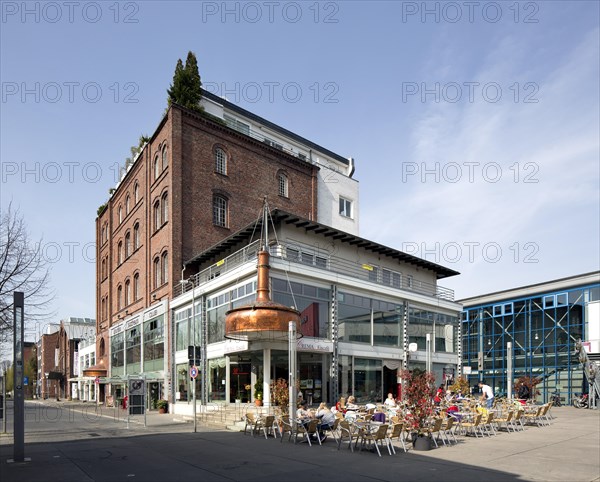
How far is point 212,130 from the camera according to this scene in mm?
37969

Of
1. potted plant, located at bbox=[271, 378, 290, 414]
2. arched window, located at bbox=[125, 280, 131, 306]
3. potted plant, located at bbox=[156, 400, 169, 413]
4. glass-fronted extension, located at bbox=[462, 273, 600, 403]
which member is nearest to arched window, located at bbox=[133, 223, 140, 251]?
arched window, located at bbox=[125, 280, 131, 306]

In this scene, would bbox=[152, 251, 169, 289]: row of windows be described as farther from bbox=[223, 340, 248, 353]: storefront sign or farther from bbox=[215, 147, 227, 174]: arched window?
bbox=[223, 340, 248, 353]: storefront sign

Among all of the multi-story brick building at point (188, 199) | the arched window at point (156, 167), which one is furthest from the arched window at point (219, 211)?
the arched window at point (156, 167)

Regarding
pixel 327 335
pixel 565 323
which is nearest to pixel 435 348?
pixel 327 335

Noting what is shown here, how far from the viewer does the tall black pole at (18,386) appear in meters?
13.2

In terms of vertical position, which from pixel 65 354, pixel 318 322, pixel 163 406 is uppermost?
pixel 318 322

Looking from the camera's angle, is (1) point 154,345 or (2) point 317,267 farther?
(1) point 154,345

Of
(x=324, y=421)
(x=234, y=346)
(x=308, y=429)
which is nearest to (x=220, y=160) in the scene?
(x=234, y=346)

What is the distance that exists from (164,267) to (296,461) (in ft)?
85.3

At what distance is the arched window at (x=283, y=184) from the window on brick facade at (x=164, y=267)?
9.91 m

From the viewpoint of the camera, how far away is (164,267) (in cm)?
3781

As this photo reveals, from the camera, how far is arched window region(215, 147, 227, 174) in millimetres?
38219

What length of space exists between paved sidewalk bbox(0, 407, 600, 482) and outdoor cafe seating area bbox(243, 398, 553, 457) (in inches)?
16.8

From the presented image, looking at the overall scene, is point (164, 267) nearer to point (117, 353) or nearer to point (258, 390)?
point (258, 390)
